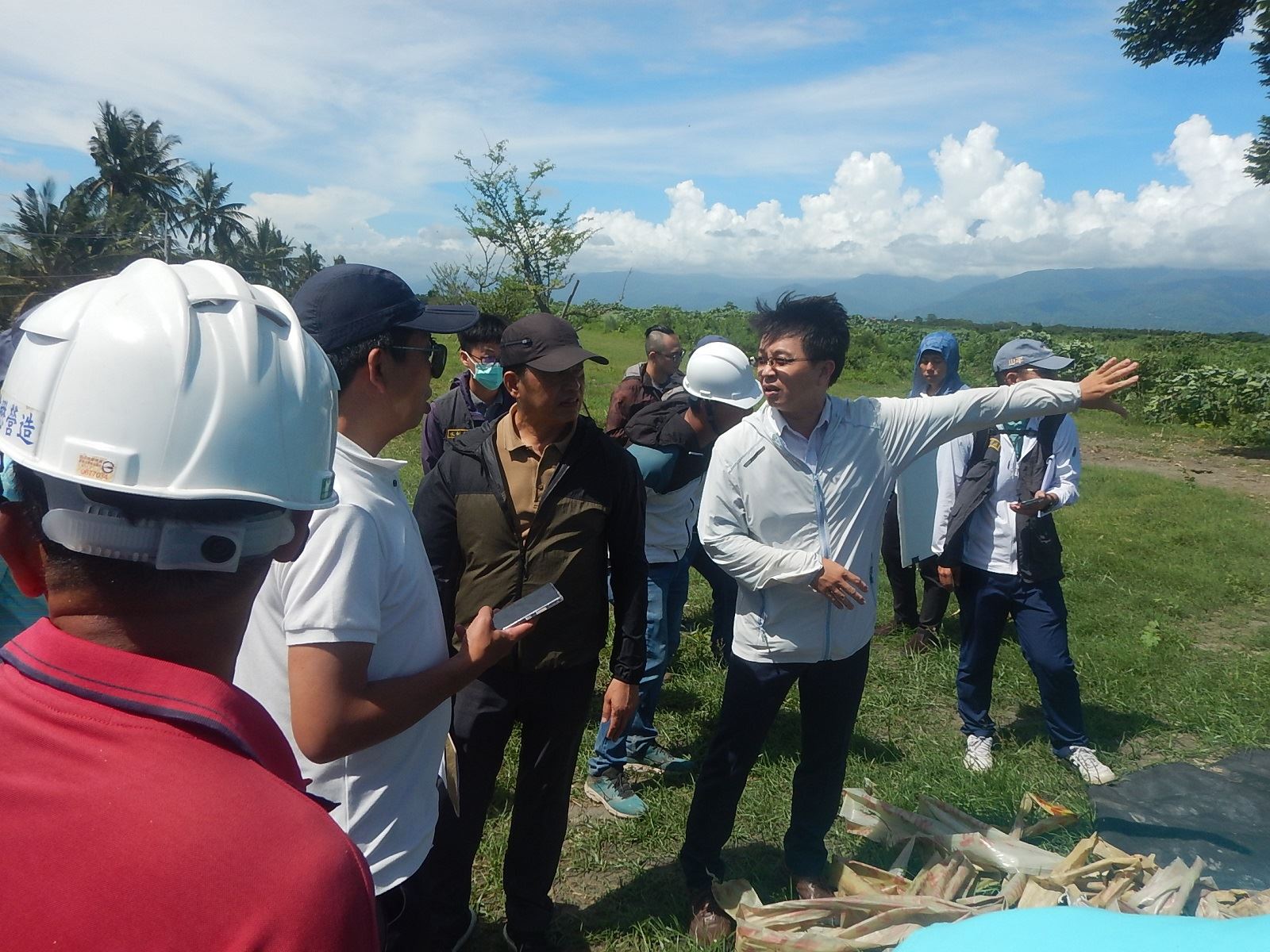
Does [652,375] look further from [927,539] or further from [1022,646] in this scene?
[1022,646]

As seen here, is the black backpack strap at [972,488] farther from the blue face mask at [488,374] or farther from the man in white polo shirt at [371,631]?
the man in white polo shirt at [371,631]

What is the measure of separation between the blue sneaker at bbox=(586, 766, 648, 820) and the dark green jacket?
4.16ft

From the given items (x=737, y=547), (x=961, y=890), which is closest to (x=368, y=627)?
(x=737, y=547)

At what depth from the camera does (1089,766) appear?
13.3 ft

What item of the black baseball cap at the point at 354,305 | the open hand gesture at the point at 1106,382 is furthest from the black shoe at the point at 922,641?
the black baseball cap at the point at 354,305

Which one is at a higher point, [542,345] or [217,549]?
[542,345]

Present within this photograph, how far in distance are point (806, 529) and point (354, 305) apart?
1.73 metres

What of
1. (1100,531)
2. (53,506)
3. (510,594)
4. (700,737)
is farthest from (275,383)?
(1100,531)

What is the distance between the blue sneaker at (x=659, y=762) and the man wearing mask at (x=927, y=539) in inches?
68.1

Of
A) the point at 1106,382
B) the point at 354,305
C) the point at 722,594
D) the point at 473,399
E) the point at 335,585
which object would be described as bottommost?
the point at 722,594

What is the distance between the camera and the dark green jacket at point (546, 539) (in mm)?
2652

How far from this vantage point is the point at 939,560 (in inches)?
181

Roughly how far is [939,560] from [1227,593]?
3950 millimetres

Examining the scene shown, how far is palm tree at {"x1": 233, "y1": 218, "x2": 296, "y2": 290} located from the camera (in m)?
56.1
